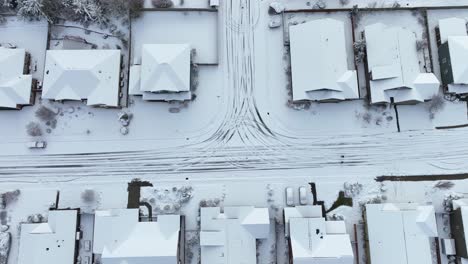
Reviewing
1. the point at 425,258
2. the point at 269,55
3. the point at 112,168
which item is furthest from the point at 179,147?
the point at 425,258

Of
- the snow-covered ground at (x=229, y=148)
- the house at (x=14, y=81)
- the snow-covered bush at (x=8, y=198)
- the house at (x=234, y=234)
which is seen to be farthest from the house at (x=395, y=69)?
the snow-covered bush at (x=8, y=198)

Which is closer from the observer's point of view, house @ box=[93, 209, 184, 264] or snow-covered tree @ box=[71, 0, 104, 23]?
house @ box=[93, 209, 184, 264]

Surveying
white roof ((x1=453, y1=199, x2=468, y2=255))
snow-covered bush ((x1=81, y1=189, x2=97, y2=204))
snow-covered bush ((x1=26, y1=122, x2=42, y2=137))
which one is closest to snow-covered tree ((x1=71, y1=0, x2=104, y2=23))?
snow-covered bush ((x1=26, y1=122, x2=42, y2=137))

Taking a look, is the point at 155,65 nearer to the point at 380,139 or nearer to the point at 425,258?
the point at 380,139

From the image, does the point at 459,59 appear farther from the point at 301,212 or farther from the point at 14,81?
the point at 14,81

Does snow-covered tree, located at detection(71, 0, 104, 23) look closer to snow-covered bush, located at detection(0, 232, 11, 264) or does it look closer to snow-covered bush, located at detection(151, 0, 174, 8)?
snow-covered bush, located at detection(151, 0, 174, 8)

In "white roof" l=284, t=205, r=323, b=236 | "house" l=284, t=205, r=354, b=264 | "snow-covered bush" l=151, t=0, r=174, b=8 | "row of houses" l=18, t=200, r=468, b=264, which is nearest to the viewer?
"house" l=284, t=205, r=354, b=264
